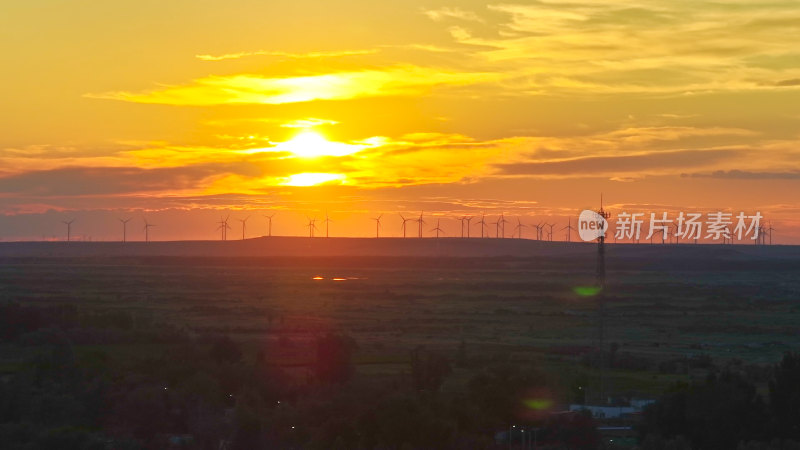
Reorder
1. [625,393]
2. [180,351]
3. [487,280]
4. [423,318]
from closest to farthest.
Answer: [625,393] → [180,351] → [423,318] → [487,280]

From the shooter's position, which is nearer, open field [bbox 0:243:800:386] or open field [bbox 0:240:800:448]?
open field [bbox 0:240:800:448]

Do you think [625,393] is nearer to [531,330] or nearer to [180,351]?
[180,351]

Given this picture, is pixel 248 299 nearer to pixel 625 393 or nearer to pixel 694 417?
pixel 625 393

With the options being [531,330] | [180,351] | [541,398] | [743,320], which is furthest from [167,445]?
[743,320]

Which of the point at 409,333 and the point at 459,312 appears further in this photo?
the point at 459,312

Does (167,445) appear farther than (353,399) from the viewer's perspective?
No

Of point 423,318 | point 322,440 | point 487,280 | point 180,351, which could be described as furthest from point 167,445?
point 487,280

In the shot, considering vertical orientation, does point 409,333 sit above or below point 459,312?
below

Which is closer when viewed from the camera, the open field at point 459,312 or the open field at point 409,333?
the open field at point 409,333

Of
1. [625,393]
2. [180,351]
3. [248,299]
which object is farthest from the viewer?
[248,299]
